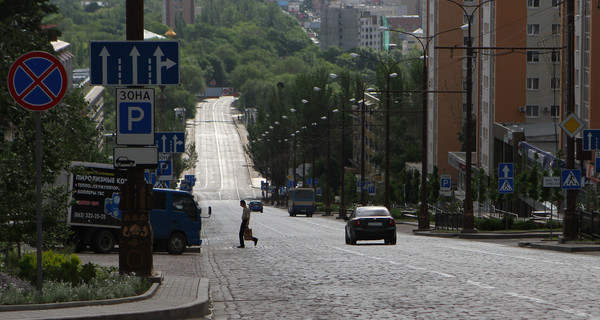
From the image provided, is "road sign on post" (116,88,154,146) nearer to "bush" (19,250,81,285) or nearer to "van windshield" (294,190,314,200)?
"bush" (19,250,81,285)

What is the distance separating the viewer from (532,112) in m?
96.5

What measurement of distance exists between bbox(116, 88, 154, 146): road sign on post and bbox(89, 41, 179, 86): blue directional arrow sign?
0.22 metres

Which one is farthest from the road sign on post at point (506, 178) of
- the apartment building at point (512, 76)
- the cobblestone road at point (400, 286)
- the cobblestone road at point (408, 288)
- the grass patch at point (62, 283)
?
the apartment building at point (512, 76)

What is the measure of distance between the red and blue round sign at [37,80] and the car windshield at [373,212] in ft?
76.0

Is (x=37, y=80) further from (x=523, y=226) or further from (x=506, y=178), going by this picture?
(x=523, y=226)

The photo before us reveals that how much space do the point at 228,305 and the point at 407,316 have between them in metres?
3.03

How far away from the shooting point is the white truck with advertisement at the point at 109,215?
103 feet

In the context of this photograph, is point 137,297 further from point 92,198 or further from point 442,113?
point 442,113

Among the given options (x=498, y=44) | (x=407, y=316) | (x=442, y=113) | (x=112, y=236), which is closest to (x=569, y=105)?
(x=112, y=236)

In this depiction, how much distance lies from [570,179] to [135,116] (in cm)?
1894

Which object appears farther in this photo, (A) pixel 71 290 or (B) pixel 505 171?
(B) pixel 505 171

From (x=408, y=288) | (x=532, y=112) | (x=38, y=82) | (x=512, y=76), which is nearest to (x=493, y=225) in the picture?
(x=408, y=288)

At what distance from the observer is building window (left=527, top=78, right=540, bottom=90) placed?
95625 mm

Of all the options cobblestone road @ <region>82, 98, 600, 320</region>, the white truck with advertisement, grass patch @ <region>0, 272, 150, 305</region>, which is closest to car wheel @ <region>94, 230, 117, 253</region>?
the white truck with advertisement
